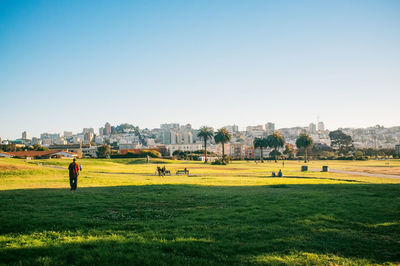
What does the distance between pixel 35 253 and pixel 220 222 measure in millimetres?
6032

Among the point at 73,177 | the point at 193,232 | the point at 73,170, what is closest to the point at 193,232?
the point at 193,232

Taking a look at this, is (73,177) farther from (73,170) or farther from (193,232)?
(193,232)

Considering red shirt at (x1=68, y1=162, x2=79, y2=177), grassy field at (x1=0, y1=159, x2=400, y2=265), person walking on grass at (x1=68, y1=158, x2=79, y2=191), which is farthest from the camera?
red shirt at (x1=68, y1=162, x2=79, y2=177)

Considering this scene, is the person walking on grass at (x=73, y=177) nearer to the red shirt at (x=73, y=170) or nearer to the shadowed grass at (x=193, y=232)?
the red shirt at (x=73, y=170)

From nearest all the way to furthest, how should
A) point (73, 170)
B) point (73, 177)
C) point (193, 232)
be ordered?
1. point (193, 232)
2. point (73, 177)
3. point (73, 170)

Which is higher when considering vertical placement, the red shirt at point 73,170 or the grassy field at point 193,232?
the red shirt at point 73,170

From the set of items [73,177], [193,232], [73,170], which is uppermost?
[73,170]

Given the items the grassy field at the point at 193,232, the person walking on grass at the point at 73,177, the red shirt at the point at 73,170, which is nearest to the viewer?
the grassy field at the point at 193,232

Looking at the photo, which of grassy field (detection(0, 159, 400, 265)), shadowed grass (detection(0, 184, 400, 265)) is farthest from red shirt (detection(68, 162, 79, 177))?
shadowed grass (detection(0, 184, 400, 265))

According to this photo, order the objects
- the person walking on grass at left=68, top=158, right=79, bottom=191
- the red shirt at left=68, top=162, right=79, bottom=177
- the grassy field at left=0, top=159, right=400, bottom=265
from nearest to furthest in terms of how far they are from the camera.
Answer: the grassy field at left=0, top=159, right=400, bottom=265
the person walking on grass at left=68, top=158, right=79, bottom=191
the red shirt at left=68, top=162, right=79, bottom=177

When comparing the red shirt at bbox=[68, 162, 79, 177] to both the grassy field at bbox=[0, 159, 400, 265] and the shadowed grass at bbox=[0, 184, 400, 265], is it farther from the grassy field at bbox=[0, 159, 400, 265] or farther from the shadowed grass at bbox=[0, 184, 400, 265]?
the shadowed grass at bbox=[0, 184, 400, 265]

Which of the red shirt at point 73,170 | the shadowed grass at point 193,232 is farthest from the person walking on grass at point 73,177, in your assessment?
the shadowed grass at point 193,232

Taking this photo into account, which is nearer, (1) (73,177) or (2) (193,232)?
(2) (193,232)

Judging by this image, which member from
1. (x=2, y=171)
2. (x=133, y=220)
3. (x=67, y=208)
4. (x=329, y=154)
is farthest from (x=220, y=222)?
(x=329, y=154)
